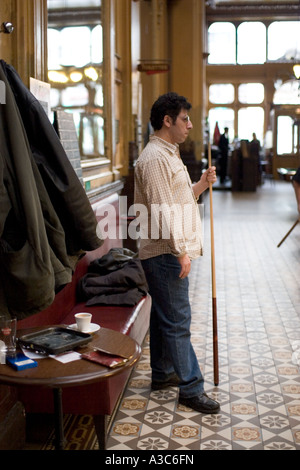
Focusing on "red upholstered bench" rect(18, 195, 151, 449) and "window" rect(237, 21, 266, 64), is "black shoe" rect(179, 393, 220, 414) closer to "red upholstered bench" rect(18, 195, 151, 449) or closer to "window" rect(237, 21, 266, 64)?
"red upholstered bench" rect(18, 195, 151, 449)

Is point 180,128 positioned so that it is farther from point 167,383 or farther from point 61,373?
point 61,373

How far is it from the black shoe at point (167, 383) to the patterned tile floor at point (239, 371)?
4cm

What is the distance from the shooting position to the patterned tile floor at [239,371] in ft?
10.2

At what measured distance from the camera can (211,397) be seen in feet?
11.8

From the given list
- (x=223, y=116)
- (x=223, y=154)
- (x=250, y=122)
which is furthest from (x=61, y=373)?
(x=250, y=122)

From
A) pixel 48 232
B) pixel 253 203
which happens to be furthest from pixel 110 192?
pixel 253 203

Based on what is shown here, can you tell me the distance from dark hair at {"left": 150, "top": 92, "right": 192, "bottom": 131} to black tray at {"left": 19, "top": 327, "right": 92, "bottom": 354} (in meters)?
1.43

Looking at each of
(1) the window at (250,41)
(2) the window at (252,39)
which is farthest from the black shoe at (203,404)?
(2) the window at (252,39)

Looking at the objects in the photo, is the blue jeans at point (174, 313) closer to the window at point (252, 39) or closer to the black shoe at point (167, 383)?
the black shoe at point (167, 383)

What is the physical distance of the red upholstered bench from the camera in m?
2.95

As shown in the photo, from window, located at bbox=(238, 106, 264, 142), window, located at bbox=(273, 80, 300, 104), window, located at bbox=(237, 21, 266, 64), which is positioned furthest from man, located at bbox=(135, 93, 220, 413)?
window, located at bbox=(238, 106, 264, 142)

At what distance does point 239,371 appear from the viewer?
4.01 metres

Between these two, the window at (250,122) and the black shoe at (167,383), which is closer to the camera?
the black shoe at (167,383)

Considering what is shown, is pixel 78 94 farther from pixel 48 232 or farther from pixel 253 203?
pixel 253 203
